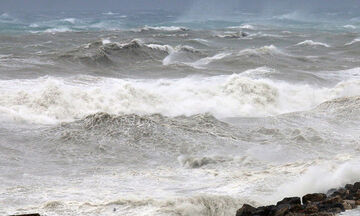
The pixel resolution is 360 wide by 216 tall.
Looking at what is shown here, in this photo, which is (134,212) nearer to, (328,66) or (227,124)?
Result: (227,124)

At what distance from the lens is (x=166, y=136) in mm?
11570

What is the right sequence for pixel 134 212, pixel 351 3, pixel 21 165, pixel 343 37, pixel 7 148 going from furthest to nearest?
pixel 351 3 < pixel 343 37 < pixel 7 148 < pixel 21 165 < pixel 134 212

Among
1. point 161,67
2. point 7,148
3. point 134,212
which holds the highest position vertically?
point 161,67

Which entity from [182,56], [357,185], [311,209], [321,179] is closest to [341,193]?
[357,185]

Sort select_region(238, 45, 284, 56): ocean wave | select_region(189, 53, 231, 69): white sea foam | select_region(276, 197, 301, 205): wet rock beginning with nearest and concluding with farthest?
1. select_region(276, 197, 301, 205): wet rock
2. select_region(189, 53, 231, 69): white sea foam
3. select_region(238, 45, 284, 56): ocean wave

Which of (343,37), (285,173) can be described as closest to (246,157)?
(285,173)

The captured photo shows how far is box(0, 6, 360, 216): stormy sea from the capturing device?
8000mm

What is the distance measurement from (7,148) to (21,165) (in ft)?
3.90

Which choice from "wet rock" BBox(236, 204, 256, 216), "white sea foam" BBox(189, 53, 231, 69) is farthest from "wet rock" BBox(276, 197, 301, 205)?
"white sea foam" BBox(189, 53, 231, 69)

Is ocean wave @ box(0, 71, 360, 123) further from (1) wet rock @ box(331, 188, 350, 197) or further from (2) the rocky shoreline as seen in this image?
(2) the rocky shoreline

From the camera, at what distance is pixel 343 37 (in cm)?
3978

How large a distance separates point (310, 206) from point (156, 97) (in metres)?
9.97

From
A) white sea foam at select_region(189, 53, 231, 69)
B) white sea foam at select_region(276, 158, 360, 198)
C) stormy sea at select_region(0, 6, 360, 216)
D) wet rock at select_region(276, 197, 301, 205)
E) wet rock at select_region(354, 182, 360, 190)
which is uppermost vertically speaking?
white sea foam at select_region(189, 53, 231, 69)

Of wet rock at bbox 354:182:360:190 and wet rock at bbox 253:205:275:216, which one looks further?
wet rock at bbox 354:182:360:190
